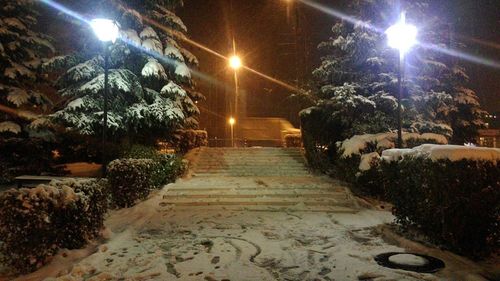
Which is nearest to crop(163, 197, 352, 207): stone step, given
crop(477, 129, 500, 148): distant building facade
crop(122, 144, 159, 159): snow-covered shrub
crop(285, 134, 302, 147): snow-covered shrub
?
crop(122, 144, 159, 159): snow-covered shrub

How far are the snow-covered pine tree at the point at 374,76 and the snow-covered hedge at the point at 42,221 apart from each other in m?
10.6

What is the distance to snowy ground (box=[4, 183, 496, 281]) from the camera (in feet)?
18.1

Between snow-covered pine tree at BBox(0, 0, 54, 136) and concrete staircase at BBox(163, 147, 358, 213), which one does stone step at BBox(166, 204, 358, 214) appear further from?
snow-covered pine tree at BBox(0, 0, 54, 136)

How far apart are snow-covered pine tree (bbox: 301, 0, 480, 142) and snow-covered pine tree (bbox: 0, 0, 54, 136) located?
38.9 ft

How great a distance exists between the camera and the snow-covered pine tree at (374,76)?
15.1 m

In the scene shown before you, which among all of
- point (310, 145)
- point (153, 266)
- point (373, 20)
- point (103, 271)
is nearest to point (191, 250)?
point (153, 266)

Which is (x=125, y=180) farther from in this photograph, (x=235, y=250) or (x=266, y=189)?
(x=235, y=250)

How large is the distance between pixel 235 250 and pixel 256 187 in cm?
653

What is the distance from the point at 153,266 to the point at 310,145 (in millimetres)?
12872

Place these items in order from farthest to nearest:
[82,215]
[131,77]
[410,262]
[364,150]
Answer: [131,77]
[364,150]
[82,215]
[410,262]

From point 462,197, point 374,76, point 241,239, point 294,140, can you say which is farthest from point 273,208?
point 294,140

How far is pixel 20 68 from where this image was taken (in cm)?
1614

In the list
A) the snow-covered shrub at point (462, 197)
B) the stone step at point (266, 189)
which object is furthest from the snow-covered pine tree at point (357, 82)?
the snow-covered shrub at point (462, 197)

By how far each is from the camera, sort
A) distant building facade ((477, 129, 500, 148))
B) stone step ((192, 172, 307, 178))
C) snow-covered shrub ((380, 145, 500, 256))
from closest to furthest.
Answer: snow-covered shrub ((380, 145, 500, 256))
stone step ((192, 172, 307, 178))
distant building facade ((477, 129, 500, 148))
